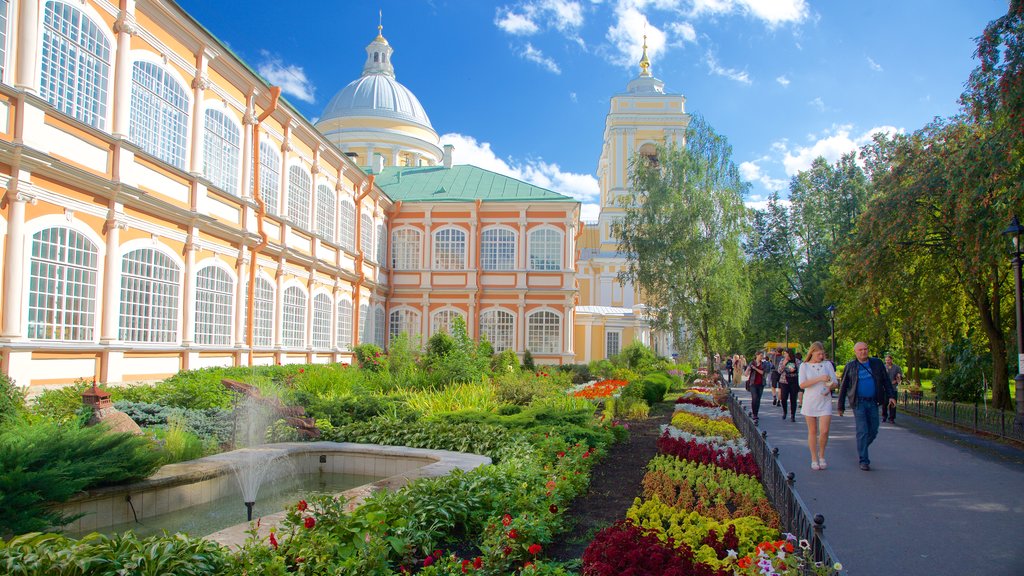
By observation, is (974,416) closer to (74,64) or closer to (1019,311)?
(1019,311)

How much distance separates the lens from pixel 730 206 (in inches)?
1033

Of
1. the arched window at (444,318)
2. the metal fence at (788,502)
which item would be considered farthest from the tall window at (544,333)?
the metal fence at (788,502)

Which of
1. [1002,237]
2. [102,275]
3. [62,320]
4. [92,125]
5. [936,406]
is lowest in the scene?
[936,406]

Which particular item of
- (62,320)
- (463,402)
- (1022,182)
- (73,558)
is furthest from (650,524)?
(62,320)

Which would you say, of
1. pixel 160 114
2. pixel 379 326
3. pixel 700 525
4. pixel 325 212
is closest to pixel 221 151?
pixel 160 114

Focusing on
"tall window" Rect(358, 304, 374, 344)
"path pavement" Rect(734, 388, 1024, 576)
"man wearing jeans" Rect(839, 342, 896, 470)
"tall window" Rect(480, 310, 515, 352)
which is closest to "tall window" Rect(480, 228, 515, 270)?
"tall window" Rect(480, 310, 515, 352)

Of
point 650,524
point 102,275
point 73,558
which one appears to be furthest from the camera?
point 102,275

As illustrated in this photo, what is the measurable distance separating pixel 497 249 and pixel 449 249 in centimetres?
217

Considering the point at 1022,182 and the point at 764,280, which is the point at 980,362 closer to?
the point at 1022,182

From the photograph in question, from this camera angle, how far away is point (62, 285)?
12.5m

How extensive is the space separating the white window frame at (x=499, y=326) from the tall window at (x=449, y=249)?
103 inches

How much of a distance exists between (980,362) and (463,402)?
1716 cm

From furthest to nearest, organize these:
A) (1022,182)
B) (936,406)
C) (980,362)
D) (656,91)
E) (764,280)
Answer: (656,91)
(764,280)
(980,362)
(936,406)
(1022,182)

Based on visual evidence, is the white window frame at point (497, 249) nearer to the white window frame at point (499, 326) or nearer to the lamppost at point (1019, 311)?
the white window frame at point (499, 326)
